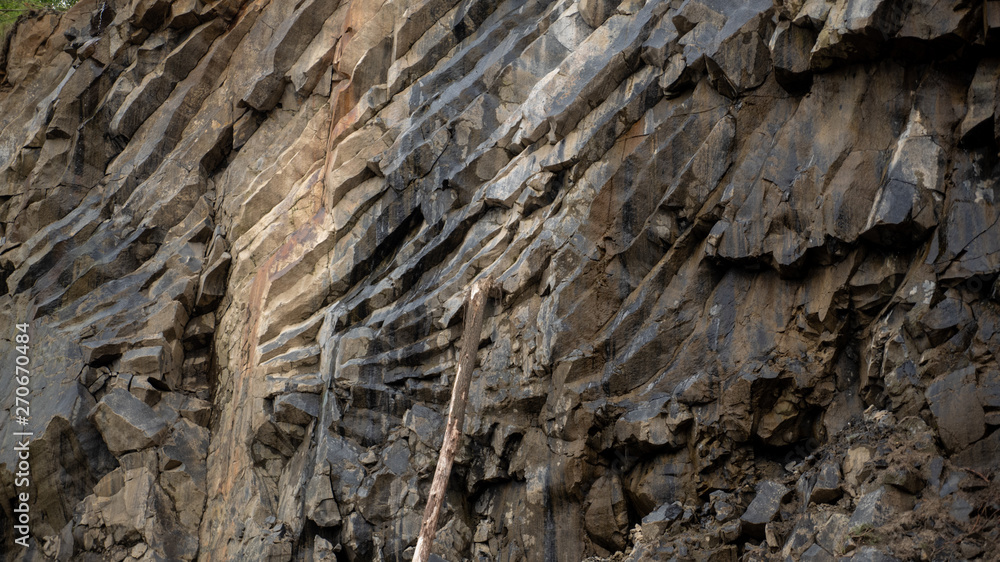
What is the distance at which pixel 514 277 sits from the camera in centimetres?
1472

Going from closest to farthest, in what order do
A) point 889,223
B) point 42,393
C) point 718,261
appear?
1. point 889,223
2. point 718,261
3. point 42,393

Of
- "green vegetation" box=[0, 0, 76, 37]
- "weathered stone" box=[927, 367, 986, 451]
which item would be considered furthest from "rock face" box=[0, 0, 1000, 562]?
"green vegetation" box=[0, 0, 76, 37]

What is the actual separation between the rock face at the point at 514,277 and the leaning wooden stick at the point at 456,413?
0.44 metres

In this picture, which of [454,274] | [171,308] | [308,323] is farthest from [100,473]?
[454,274]

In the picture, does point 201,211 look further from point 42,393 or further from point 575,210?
point 575,210

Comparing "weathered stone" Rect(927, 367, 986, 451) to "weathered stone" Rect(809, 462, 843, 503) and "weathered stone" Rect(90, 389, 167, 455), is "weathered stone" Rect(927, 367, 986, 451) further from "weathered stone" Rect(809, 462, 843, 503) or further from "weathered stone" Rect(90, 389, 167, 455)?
"weathered stone" Rect(90, 389, 167, 455)

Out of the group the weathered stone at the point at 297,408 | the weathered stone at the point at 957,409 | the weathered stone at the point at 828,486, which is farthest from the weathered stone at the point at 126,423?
the weathered stone at the point at 957,409

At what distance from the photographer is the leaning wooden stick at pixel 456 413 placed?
1310 cm

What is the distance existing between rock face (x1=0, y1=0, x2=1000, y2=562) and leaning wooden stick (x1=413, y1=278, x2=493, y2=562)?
0.44 metres

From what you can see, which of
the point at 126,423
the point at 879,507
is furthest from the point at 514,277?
the point at 126,423

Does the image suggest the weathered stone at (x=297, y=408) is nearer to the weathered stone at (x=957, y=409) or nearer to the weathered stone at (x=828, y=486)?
the weathered stone at (x=828, y=486)

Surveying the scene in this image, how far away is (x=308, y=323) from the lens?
17.2 meters

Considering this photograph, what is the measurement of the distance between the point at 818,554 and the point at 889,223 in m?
4.67

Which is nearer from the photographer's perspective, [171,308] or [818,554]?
[818,554]
